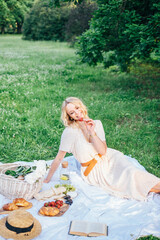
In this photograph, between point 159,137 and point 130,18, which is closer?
point 159,137

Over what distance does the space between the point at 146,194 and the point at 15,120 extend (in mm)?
4426

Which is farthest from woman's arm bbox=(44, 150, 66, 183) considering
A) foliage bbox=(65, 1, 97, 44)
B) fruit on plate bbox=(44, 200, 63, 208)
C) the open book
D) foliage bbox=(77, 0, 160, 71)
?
foliage bbox=(65, 1, 97, 44)

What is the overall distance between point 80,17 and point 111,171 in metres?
23.9

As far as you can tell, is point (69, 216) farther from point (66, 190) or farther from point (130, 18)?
point (130, 18)

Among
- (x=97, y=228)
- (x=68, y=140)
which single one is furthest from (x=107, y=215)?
(x=68, y=140)

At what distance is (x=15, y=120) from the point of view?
7.34m

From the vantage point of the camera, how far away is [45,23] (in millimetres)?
46438

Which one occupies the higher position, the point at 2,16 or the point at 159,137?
the point at 2,16

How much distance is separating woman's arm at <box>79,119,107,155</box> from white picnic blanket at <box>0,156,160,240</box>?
612 millimetres

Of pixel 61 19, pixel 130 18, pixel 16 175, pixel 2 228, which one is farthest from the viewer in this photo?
pixel 61 19

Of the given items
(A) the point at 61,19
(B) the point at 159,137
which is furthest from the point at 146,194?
(A) the point at 61,19

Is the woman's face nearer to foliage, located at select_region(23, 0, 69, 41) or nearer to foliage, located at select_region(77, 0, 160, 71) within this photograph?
foliage, located at select_region(77, 0, 160, 71)

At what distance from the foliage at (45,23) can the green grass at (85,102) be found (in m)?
33.4

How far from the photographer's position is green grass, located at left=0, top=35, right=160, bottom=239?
600 cm
